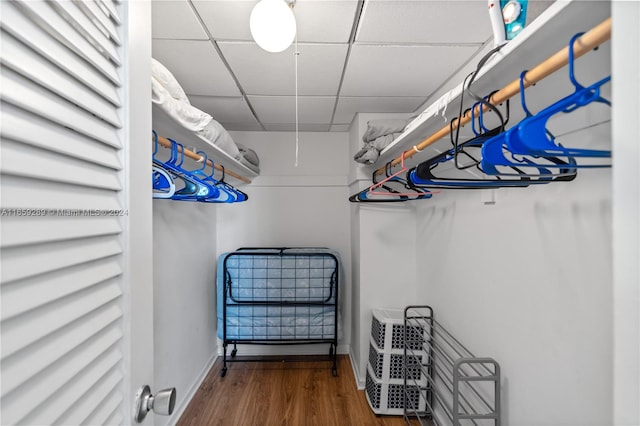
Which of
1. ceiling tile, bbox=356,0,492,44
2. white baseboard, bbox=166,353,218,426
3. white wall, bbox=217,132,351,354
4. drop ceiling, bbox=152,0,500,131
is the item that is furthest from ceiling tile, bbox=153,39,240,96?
white baseboard, bbox=166,353,218,426

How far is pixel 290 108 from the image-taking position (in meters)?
2.17

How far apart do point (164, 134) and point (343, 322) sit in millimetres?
2117

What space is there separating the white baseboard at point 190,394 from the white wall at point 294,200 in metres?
1.06

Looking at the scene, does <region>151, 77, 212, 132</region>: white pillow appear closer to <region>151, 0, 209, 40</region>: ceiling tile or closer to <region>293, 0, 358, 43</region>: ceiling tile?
<region>151, 0, 209, 40</region>: ceiling tile

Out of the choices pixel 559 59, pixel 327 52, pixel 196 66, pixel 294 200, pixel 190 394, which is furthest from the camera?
pixel 294 200

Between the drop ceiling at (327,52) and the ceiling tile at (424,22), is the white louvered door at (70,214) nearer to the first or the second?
the drop ceiling at (327,52)

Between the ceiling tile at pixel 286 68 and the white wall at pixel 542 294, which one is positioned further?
the ceiling tile at pixel 286 68

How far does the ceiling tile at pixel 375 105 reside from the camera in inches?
78.3

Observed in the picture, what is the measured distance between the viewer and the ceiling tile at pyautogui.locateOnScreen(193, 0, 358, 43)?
108cm

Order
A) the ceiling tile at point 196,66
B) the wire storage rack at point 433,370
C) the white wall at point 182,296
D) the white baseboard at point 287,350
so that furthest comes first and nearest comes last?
the white baseboard at point 287,350 < the white wall at point 182,296 < the wire storage rack at point 433,370 < the ceiling tile at point 196,66

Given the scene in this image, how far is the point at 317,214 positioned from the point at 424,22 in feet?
6.24

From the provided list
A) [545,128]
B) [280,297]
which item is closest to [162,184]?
[545,128]

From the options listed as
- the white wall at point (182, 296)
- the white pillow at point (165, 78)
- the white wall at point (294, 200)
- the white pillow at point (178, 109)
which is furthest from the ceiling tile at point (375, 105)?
the white wall at point (182, 296)

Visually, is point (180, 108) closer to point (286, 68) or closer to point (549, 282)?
point (286, 68)
